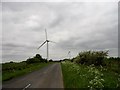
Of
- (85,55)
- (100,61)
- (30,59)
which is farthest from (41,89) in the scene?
(30,59)

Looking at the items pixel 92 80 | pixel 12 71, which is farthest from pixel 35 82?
pixel 12 71

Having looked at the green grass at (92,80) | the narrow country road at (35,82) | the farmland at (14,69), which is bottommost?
the farmland at (14,69)

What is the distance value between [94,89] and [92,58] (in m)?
34.0

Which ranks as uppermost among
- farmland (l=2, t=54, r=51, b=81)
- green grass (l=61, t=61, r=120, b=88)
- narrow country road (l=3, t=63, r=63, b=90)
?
green grass (l=61, t=61, r=120, b=88)

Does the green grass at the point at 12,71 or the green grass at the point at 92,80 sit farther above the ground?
the green grass at the point at 92,80

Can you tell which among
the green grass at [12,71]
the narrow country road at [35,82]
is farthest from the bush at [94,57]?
the narrow country road at [35,82]

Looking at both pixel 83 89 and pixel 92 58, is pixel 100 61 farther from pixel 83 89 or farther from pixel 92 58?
pixel 83 89

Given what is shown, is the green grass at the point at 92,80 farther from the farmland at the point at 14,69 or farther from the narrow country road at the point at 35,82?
the farmland at the point at 14,69

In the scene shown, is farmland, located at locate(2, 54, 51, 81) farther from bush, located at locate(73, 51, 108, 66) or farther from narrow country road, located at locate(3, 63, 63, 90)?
bush, located at locate(73, 51, 108, 66)

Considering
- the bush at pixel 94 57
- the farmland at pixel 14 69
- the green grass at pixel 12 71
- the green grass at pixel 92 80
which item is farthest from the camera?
the bush at pixel 94 57

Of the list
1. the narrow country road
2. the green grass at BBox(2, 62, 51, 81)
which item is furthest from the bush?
the narrow country road

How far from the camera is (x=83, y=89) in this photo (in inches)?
640

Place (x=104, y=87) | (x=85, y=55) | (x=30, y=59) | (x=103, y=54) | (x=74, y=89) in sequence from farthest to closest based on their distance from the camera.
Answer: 1. (x=30, y=59)
2. (x=85, y=55)
3. (x=103, y=54)
4. (x=74, y=89)
5. (x=104, y=87)

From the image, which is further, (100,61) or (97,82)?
(100,61)
